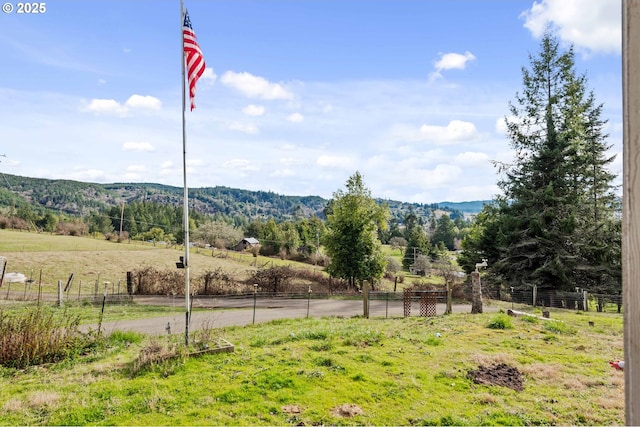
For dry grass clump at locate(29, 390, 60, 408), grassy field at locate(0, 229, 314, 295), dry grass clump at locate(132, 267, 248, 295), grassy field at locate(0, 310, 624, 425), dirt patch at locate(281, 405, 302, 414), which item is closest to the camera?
grassy field at locate(0, 310, 624, 425)

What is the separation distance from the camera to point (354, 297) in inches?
1157

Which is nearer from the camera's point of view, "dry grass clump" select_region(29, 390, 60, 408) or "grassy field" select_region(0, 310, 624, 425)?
"grassy field" select_region(0, 310, 624, 425)

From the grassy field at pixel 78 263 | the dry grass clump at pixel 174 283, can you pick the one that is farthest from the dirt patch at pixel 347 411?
the grassy field at pixel 78 263

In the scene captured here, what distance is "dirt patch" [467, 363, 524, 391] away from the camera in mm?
8047

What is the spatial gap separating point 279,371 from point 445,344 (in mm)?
5257

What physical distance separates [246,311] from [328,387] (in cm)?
1565

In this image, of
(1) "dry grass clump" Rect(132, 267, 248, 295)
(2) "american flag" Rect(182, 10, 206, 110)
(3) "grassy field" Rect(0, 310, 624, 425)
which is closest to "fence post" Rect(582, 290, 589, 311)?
(3) "grassy field" Rect(0, 310, 624, 425)

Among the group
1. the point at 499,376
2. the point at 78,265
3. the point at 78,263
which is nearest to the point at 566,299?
the point at 499,376

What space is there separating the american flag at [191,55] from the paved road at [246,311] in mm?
8007

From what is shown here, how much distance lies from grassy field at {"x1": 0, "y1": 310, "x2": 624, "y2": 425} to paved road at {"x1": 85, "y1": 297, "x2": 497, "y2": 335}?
5.47 metres

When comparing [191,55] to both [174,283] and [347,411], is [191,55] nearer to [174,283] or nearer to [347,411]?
[347,411]

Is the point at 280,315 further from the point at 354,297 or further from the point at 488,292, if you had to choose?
the point at 488,292

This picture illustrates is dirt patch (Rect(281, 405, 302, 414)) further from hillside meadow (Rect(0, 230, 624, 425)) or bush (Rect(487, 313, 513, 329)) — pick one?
bush (Rect(487, 313, 513, 329))

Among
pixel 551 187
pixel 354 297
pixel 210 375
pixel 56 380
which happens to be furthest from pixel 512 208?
pixel 56 380
